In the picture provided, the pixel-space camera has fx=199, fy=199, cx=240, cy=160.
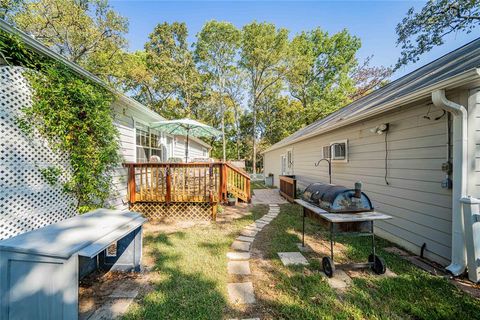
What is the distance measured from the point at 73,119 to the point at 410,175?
617 centimetres

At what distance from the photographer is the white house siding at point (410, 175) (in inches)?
123

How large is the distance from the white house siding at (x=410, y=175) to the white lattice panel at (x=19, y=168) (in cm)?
629

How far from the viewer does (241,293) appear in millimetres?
2455

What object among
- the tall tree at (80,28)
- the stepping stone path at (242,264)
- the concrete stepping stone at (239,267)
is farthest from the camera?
the tall tree at (80,28)

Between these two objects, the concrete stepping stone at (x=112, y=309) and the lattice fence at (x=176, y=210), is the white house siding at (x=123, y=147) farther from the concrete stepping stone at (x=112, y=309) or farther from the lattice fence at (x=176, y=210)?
the concrete stepping stone at (x=112, y=309)

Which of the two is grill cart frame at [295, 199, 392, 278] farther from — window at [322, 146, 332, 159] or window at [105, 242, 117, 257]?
window at [322, 146, 332, 159]

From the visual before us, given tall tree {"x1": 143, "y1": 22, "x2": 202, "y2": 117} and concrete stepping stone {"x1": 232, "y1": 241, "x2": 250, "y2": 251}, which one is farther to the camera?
tall tree {"x1": 143, "y1": 22, "x2": 202, "y2": 117}

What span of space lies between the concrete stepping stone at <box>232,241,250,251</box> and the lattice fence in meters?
1.65

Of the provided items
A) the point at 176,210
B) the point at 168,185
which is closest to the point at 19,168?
the point at 168,185

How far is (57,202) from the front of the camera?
11.5 ft

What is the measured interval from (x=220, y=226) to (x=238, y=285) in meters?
2.38

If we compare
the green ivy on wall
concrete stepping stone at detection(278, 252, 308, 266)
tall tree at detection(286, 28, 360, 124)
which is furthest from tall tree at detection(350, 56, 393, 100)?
the green ivy on wall

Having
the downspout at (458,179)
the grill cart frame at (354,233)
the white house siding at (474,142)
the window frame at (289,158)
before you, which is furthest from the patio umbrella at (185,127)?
the window frame at (289,158)

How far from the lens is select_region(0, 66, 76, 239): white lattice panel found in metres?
2.78
